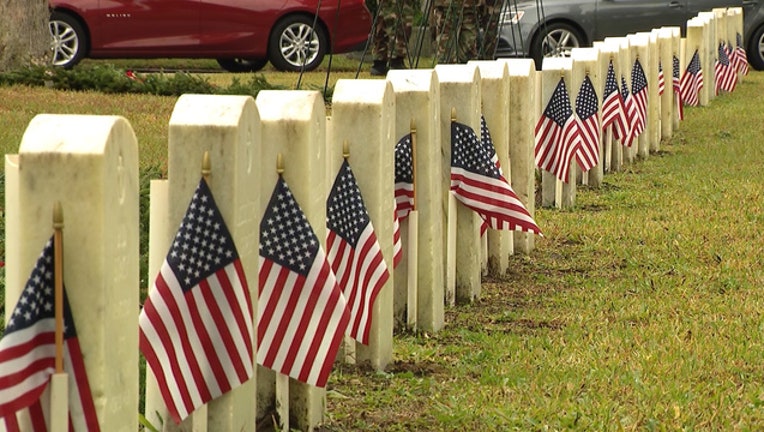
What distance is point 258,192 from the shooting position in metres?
4.12

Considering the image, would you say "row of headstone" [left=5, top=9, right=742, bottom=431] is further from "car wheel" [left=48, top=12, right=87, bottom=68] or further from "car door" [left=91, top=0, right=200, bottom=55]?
"car door" [left=91, top=0, right=200, bottom=55]

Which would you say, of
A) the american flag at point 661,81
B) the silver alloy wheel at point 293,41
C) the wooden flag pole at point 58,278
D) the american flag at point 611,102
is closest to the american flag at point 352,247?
the wooden flag pole at point 58,278

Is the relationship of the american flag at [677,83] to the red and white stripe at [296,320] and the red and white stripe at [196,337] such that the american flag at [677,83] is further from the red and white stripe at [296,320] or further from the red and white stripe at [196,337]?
the red and white stripe at [196,337]

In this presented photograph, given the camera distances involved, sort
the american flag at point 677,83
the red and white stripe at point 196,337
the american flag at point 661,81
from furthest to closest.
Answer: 1. the american flag at point 677,83
2. the american flag at point 661,81
3. the red and white stripe at point 196,337

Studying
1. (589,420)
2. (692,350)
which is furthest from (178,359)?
(692,350)

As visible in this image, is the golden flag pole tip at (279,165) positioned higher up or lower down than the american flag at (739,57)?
lower down

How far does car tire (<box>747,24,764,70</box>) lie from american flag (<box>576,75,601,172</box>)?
15.4m

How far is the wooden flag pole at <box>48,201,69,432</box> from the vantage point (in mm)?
3223

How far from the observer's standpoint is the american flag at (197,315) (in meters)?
3.80

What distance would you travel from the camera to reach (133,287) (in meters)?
3.45

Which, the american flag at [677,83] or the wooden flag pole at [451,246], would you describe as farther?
the american flag at [677,83]

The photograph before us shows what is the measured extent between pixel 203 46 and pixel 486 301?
14210mm

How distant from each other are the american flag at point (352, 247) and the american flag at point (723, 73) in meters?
14.2

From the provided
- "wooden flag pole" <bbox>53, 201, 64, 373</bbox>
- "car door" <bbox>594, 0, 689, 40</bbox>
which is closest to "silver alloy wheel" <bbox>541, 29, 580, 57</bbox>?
"car door" <bbox>594, 0, 689, 40</bbox>
